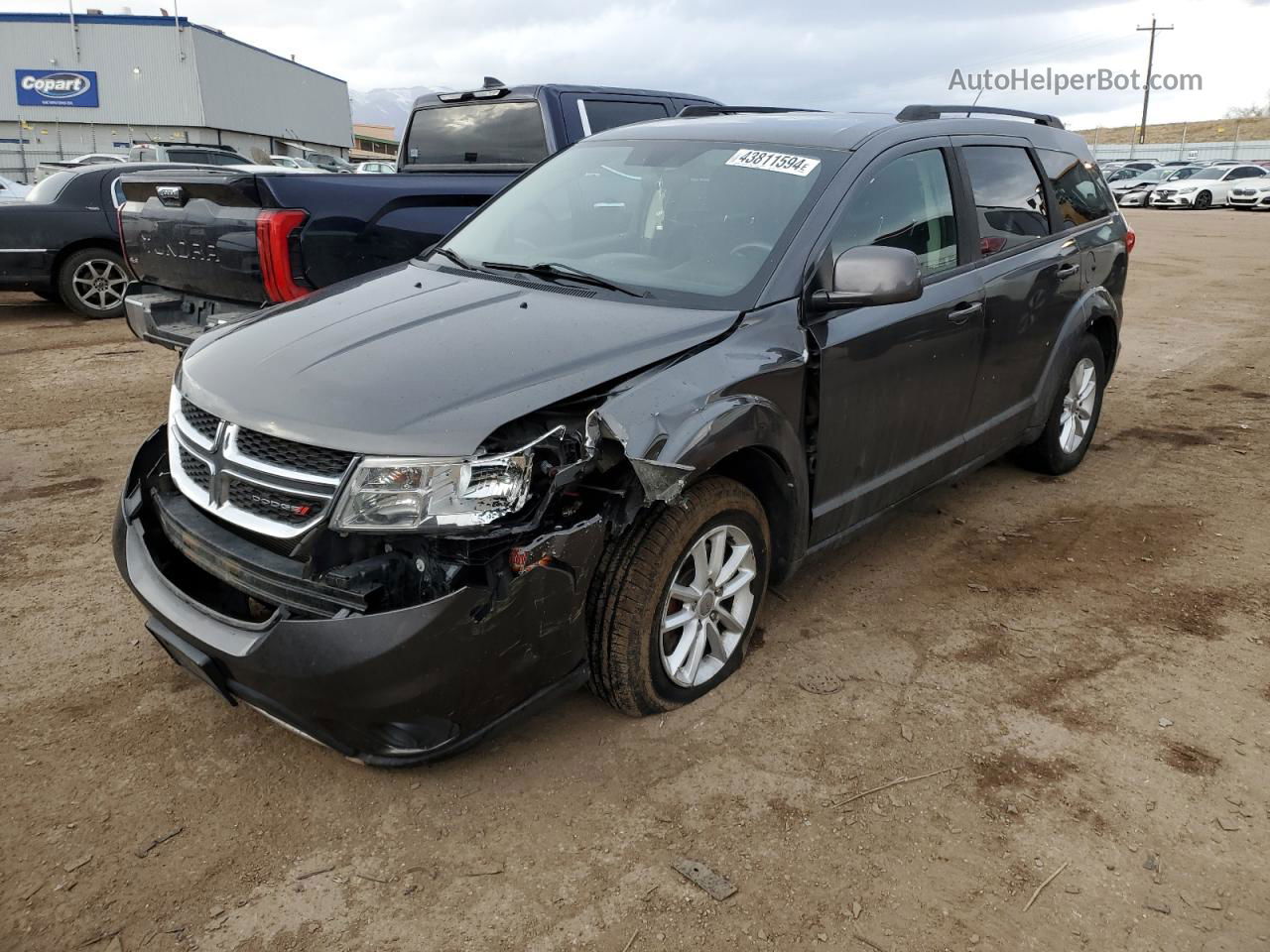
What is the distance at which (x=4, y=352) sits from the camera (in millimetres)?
8320

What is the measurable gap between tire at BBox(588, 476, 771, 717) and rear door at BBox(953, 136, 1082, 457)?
63.5 inches

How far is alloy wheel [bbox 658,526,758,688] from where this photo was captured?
2.91 meters

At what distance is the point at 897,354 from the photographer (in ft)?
11.3

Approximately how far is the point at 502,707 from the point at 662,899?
627mm

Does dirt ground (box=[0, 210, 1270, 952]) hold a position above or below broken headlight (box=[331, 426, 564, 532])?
below

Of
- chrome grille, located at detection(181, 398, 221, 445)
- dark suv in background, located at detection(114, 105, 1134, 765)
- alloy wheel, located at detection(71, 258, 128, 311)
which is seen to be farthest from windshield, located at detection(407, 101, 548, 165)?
alloy wheel, located at detection(71, 258, 128, 311)

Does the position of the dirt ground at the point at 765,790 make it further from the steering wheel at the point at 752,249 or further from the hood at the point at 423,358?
the steering wheel at the point at 752,249

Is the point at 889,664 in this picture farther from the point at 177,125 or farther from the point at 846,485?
the point at 177,125

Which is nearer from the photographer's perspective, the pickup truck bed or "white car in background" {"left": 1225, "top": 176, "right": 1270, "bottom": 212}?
the pickup truck bed

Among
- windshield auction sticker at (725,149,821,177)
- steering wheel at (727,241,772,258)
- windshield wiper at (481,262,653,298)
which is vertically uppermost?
windshield auction sticker at (725,149,821,177)

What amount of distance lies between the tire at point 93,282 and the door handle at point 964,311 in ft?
28.1

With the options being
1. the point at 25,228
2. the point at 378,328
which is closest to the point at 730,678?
the point at 378,328

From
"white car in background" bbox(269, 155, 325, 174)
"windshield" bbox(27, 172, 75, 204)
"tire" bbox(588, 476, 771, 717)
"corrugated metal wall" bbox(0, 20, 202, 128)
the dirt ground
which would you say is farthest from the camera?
"corrugated metal wall" bbox(0, 20, 202, 128)

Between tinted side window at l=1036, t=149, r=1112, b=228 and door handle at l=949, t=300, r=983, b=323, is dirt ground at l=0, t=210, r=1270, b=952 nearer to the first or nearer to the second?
door handle at l=949, t=300, r=983, b=323
